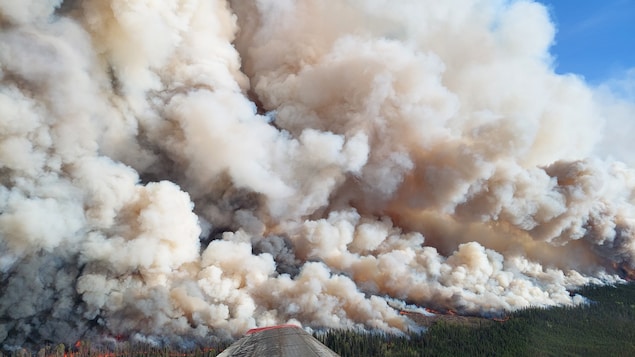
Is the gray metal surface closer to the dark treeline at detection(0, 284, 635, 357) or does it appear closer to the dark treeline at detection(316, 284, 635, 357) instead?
the dark treeline at detection(0, 284, 635, 357)

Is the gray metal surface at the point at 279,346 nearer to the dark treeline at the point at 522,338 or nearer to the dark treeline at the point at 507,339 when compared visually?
the dark treeline at the point at 507,339

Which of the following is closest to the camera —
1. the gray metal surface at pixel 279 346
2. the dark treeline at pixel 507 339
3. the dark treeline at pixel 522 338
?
the gray metal surface at pixel 279 346

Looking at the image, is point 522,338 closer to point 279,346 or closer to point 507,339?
point 507,339

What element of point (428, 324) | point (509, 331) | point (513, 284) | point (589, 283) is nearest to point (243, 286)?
point (428, 324)

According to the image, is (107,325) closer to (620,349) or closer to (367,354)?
(367,354)

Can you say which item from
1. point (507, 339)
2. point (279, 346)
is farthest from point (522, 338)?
point (279, 346)

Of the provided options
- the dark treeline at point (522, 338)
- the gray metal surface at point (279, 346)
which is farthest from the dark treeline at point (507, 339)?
the gray metal surface at point (279, 346)
